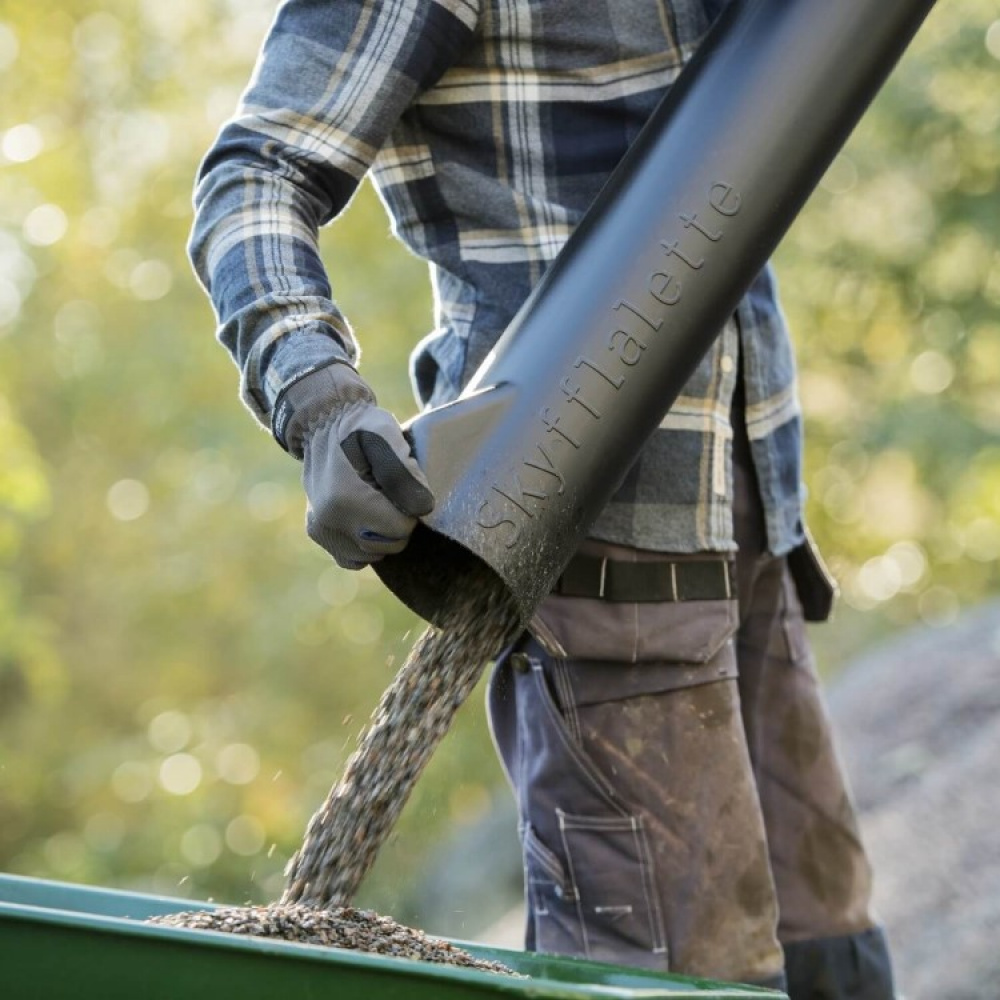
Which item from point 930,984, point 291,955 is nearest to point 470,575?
point 291,955

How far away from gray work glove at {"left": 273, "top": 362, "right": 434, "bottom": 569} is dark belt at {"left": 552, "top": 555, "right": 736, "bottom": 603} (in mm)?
385

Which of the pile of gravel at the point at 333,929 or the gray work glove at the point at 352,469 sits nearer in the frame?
the pile of gravel at the point at 333,929

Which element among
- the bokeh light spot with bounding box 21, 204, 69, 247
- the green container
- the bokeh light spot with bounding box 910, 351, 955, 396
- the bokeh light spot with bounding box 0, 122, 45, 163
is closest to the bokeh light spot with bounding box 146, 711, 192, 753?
the bokeh light spot with bounding box 21, 204, 69, 247

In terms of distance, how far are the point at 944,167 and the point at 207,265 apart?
10.1 m

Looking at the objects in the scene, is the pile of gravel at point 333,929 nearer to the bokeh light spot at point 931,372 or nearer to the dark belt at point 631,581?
the dark belt at point 631,581

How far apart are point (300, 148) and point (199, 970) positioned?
1.06 metres

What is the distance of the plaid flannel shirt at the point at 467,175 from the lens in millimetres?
1942

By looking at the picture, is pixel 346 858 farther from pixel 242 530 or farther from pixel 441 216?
pixel 242 530

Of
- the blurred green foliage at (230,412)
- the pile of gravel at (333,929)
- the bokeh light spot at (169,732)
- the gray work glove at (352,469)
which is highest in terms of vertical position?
the blurred green foliage at (230,412)

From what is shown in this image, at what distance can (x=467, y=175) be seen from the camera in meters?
2.11

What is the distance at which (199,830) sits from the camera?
43.6ft

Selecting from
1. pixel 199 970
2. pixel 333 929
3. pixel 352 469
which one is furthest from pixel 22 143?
pixel 199 970

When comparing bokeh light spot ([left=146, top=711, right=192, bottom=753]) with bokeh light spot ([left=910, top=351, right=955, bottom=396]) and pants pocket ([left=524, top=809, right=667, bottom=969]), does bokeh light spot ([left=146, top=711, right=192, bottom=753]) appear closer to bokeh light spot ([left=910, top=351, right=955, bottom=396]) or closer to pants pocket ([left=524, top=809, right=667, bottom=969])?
bokeh light spot ([left=910, top=351, right=955, bottom=396])

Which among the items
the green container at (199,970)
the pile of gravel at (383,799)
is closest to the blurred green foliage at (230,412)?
the pile of gravel at (383,799)
